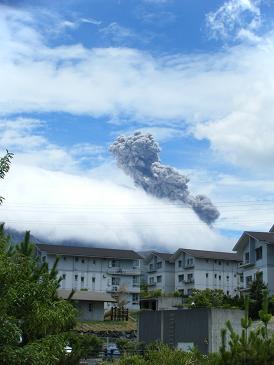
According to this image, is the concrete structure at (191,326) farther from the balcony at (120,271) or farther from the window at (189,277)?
the balcony at (120,271)

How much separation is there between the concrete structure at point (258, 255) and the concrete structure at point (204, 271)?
23835mm

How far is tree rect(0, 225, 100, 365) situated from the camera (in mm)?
13008

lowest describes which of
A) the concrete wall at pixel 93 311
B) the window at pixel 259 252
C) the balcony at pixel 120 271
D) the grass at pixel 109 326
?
the grass at pixel 109 326

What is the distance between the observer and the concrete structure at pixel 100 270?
326 ft

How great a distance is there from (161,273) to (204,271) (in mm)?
9821

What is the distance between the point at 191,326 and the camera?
35219 millimetres

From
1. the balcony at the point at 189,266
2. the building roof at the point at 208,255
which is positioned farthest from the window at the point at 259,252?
the balcony at the point at 189,266

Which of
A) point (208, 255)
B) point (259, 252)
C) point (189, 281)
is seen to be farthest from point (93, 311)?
point (208, 255)

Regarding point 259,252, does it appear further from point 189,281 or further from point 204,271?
point 189,281

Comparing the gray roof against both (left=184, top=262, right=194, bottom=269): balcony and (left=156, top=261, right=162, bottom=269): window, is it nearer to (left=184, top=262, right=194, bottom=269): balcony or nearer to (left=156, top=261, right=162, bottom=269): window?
(left=184, top=262, right=194, bottom=269): balcony

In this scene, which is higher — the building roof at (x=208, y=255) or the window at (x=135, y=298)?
the building roof at (x=208, y=255)

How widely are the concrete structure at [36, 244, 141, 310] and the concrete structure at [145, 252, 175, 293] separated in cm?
493

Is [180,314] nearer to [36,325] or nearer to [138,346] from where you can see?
[138,346]

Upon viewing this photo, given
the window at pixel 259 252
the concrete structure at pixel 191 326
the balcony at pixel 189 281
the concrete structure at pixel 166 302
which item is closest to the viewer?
the concrete structure at pixel 191 326
